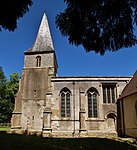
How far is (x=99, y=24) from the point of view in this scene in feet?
17.9

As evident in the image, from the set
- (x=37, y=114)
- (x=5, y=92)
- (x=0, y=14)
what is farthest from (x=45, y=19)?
(x=0, y=14)

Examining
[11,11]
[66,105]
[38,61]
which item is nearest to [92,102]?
[66,105]

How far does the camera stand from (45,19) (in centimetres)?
3316

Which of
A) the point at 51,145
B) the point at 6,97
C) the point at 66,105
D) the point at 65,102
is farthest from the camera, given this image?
the point at 6,97

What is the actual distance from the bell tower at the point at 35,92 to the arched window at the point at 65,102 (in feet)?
5.73

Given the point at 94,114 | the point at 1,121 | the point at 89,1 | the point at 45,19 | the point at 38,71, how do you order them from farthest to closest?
the point at 1,121 < the point at 45,19 < the point at 38,71 < the point at 94,114 < the point at 89,1

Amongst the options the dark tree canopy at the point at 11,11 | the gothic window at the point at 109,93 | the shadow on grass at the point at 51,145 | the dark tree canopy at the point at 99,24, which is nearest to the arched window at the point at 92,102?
the gothic window at the point at 109,93

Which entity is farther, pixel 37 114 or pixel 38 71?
pixel 38 71

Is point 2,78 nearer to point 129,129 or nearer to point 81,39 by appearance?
point 129,129

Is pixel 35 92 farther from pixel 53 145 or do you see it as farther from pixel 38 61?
pixel 53 145

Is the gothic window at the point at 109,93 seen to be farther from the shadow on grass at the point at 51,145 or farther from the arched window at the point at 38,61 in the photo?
the shadow on grass at the point at 51,145

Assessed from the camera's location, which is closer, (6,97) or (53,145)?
(53,145)

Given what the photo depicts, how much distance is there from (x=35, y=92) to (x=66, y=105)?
4.70 metres

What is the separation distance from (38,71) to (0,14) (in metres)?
21.2
